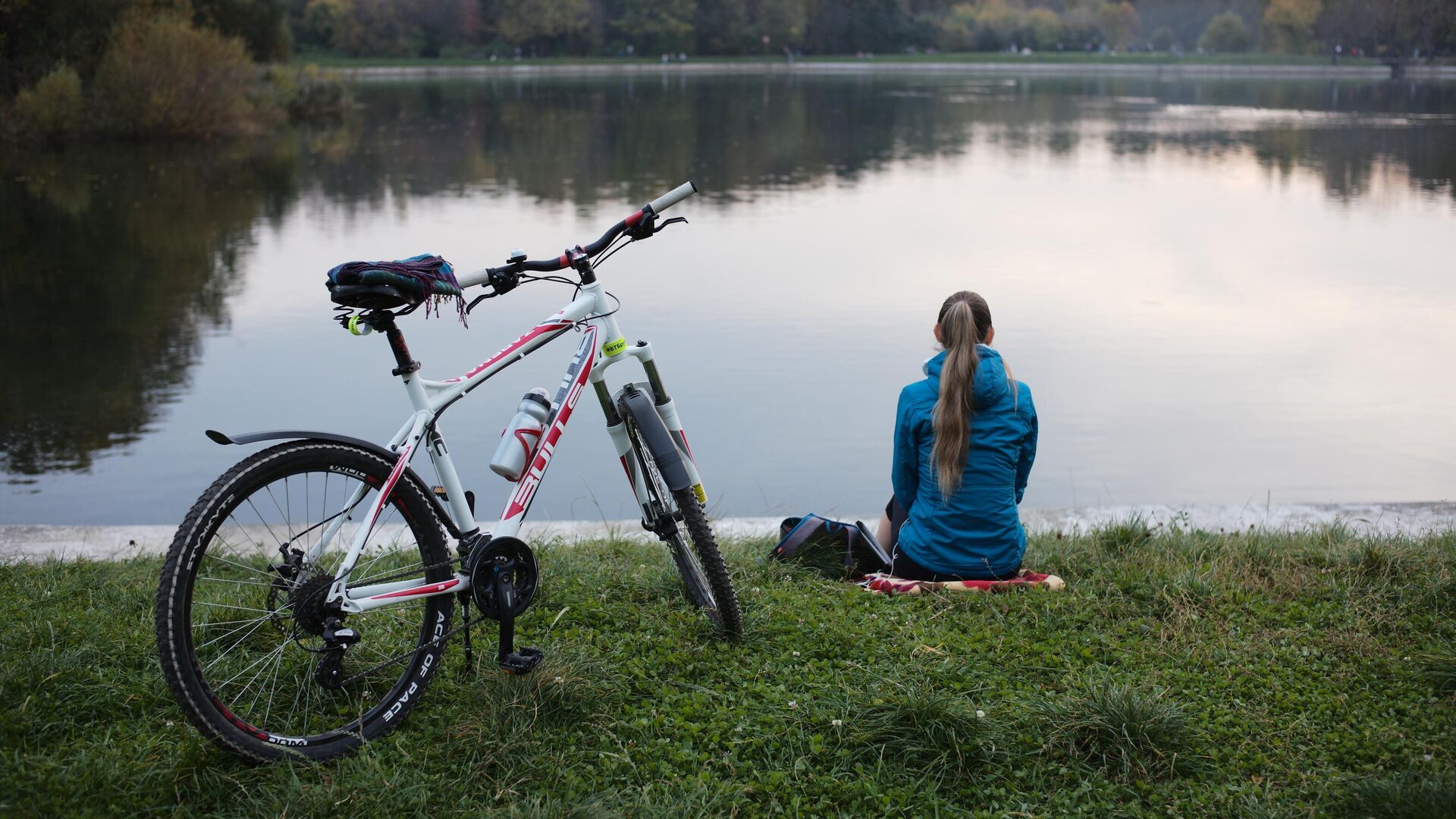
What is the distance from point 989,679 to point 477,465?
14.7 ft

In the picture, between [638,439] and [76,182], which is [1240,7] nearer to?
[76,182]

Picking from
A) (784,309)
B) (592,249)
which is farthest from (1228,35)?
(592,249)

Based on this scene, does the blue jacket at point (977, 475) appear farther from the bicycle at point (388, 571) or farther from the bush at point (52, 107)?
the bush at point (52, 107)

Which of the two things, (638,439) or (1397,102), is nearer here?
(638,439)

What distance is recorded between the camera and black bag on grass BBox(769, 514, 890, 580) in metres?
4.84

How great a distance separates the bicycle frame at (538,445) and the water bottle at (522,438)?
21 millimetres

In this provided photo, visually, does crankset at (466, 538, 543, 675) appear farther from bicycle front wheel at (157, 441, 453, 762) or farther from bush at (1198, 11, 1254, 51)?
bush at (1198, 11, 1254, 51)

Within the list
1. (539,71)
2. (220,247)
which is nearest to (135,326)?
(220,247)

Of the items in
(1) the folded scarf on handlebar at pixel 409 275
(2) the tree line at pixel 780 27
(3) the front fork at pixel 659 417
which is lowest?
(3) the front fork at pixel 659 417

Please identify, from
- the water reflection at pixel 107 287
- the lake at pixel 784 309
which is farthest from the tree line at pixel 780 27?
the lake at pixel 784 309

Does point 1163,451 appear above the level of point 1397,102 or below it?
below

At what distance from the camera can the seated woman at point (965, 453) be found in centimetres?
447

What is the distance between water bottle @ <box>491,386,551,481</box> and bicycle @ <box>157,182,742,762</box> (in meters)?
0.02

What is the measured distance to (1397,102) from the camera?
44375mm
